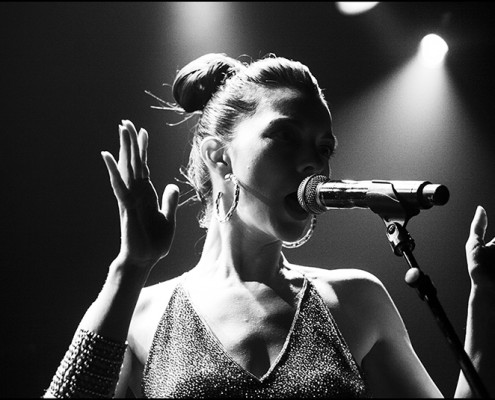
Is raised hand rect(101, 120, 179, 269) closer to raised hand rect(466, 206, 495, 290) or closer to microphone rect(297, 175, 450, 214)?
microphone rect(297, 175, 450, 214)

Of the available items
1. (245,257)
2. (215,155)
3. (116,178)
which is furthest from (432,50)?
(116,178)

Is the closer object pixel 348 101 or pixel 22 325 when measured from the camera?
pixel 22 325

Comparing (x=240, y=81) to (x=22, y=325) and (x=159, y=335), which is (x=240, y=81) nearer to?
(x=159, y=335)

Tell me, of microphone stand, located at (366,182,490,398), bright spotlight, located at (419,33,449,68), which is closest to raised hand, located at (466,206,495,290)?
microphone stand, located at (366,182,490,398)

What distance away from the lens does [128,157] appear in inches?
59.1

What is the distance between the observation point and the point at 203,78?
198cm

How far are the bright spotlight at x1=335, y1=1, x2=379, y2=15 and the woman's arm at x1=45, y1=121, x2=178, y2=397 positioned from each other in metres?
1.72

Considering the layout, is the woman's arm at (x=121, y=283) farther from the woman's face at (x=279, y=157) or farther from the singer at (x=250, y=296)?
the woman's face at (x=279, y=157)

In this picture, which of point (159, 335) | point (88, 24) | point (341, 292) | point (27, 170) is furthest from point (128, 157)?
point (88, 24)

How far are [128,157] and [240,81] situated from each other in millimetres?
524

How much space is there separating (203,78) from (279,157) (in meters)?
0.50

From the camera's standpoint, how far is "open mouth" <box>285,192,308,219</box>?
5.36 feet

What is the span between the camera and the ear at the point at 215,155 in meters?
1.81

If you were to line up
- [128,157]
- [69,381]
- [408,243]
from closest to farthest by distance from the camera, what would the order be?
[408,243] < [69,381] < [128,157]
